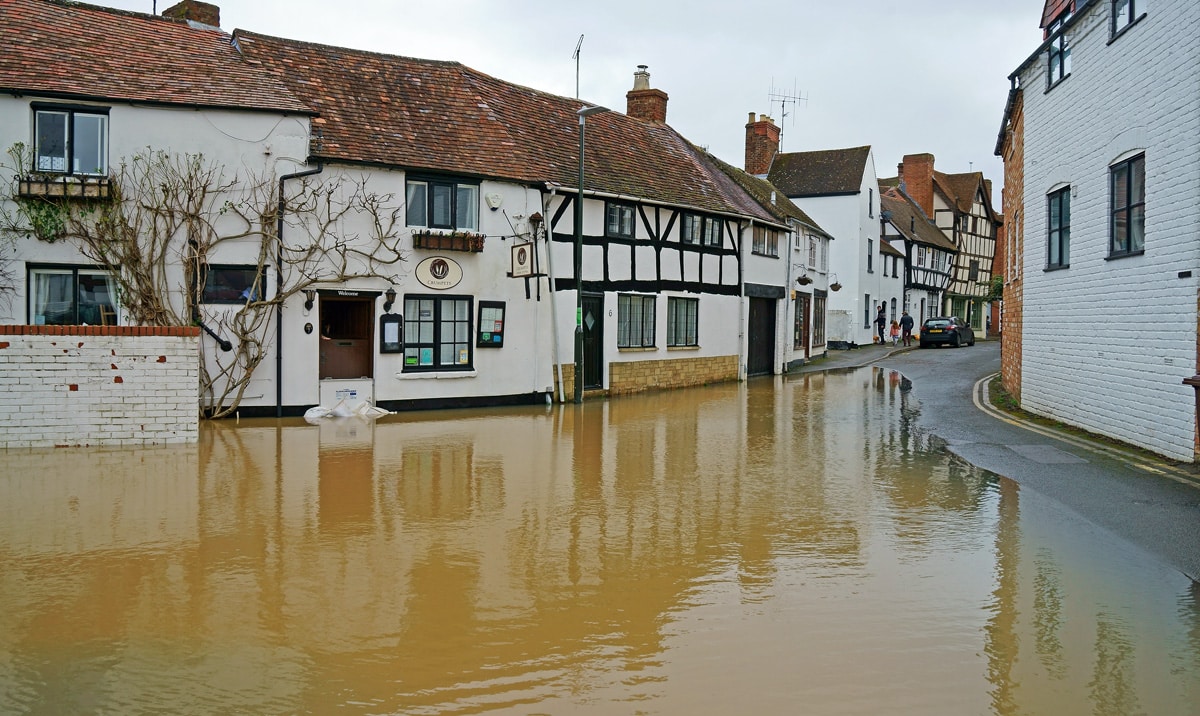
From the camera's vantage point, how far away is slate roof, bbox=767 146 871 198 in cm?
4322

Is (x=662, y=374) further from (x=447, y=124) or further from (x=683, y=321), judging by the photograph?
(x=447, y=124)

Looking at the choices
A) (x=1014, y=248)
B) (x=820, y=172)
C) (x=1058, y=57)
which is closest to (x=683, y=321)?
(x=1014, y=248)

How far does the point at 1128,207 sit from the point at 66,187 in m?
16.4

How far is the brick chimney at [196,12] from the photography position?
69.8ft

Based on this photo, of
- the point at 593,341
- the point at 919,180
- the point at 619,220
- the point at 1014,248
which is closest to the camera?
the point at 1014,248

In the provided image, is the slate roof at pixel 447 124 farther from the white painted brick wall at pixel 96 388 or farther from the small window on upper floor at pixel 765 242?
the white painted brick wall at pixel 96 388

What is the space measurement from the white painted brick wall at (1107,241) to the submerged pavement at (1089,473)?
0.63 meters

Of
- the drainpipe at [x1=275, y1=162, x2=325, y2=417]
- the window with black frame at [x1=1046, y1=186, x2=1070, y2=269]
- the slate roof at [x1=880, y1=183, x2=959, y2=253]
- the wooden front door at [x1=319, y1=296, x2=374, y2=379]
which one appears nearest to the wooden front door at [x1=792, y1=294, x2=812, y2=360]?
the window with black frame at [x1=1046, y1=186, x2=1070, y2=269]

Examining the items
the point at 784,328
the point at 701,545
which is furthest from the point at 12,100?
the point at 784,328

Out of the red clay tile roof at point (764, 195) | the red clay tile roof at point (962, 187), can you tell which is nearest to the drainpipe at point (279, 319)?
the red clay tile roof at point (764, 195)

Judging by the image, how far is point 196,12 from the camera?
21406 mm

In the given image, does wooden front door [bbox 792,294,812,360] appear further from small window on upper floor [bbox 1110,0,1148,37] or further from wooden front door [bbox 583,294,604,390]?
small window on upper floor [bbox 1110,0,1148,37]

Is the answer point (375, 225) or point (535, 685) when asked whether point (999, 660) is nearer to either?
point (535, 685)

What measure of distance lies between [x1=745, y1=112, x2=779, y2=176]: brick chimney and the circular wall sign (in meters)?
27.6
